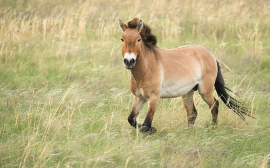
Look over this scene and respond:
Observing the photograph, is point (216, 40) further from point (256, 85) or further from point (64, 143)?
point (64, 143)

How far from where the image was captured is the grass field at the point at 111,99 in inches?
182

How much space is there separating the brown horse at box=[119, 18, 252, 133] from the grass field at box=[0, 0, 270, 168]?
29 centimetres

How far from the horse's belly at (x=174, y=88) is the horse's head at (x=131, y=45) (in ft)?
2.30

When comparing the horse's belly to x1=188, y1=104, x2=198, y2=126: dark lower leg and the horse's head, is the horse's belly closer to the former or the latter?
x1=188, y1=104, x2=198, y2=126: dark lower leg

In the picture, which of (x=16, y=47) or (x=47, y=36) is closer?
(x=16, y=47)

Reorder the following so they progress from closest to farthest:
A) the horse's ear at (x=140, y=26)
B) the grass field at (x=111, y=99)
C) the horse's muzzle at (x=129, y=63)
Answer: the grass field at (x=111, y=99)
the horse's muzzle at (x=129, y=63)
the horse's ear at (x=140, y=26)

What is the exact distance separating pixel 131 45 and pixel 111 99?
1.98 m

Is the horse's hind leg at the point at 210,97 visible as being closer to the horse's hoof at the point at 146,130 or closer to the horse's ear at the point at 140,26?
the horse's hoof at the point at 146,130

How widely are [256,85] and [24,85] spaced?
4.53 m

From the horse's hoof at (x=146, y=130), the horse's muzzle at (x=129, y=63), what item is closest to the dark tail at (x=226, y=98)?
the horse's hoof at (x=146, y=130)

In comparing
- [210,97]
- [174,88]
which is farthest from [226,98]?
[174,88]

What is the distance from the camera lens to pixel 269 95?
7.14 meters

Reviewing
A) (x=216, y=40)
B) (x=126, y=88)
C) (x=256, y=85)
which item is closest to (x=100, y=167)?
(x=126, y=88)

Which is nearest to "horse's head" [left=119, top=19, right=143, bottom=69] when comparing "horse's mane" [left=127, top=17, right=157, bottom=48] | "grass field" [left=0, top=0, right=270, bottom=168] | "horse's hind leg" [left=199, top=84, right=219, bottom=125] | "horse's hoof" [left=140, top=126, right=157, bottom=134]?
"horse's mane" [left=127, top=17, right=157, bottom=48]
